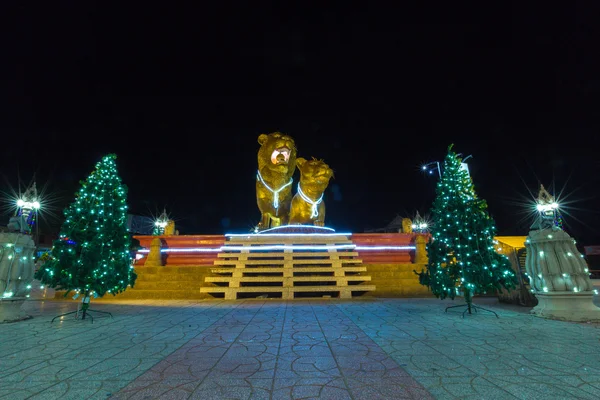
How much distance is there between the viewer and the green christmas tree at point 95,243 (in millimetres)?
6473

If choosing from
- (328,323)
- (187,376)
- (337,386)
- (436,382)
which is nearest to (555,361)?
(436,382)

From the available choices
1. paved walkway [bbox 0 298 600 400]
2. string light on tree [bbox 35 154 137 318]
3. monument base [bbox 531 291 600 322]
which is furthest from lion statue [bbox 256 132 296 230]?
monument base [bbox 531 291 600 322]

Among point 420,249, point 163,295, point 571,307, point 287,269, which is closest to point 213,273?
point 163,295

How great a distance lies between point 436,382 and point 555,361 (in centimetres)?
167

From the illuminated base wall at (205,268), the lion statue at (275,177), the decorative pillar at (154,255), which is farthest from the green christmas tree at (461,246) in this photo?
the decorative pillar at (154,255)

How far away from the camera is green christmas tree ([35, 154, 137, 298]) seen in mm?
6473

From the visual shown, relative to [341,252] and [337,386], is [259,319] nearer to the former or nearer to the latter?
[337,386]

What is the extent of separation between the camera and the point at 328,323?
228 inches

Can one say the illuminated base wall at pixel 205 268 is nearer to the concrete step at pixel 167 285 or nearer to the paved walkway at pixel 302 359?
the concrete step at pixel 167 285

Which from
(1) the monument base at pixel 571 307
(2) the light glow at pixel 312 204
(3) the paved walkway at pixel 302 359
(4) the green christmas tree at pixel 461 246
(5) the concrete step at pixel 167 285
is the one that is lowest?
(3) the paved walkway at pixel 302 359

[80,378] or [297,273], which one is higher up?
[297,273]

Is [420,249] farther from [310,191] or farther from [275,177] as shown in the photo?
[275,177]

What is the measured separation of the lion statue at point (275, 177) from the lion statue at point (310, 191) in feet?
2.17

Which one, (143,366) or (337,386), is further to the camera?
(143,366)
